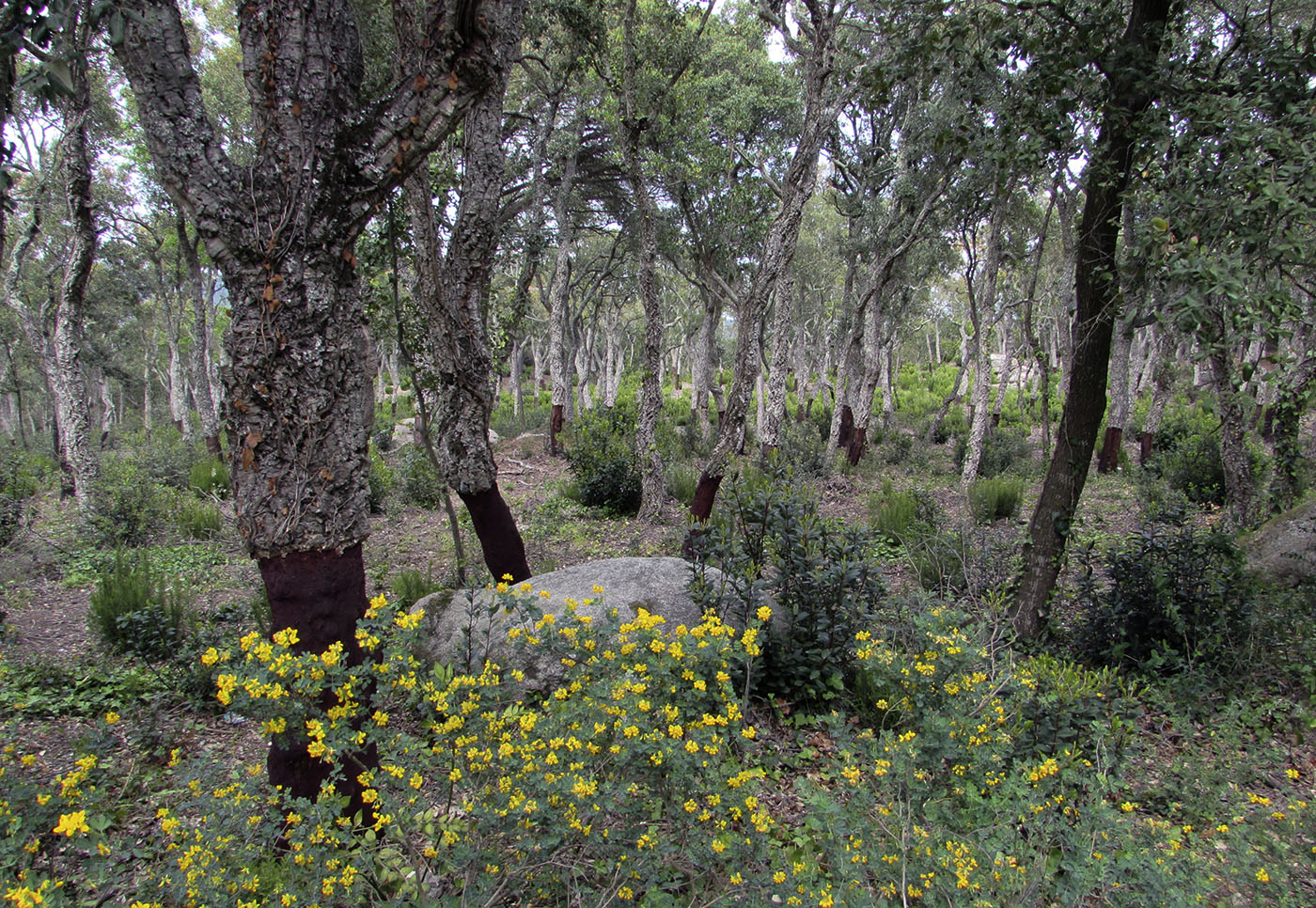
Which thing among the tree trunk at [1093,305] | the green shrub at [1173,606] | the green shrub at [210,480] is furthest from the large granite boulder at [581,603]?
the green shrub at [210,480]

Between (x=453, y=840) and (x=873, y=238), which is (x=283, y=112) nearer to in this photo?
(x=453, y=840)

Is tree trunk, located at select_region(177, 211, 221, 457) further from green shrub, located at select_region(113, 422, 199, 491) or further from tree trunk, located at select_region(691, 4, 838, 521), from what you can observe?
tree trunk, located at select_region(691, 4, 838, 521)

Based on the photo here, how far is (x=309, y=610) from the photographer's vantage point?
8.50 feet

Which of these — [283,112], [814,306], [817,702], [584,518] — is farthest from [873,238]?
[814,306]

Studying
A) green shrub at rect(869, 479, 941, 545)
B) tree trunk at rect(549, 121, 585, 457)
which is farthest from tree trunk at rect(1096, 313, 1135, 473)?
tree trunk at rect(549, 121, 585, 457)

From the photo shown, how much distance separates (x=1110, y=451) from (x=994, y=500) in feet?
16.9

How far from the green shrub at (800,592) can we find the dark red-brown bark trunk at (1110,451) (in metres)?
10.0

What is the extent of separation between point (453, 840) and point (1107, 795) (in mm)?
3137

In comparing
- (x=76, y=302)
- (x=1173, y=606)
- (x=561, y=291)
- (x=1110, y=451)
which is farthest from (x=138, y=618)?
(x=1110, y=451)

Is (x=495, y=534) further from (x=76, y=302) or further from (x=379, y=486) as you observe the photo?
(x=76, y=302)

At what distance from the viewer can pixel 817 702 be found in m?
4.05

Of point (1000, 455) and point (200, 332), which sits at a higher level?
point (200, 332)

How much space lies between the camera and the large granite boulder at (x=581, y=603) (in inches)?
158

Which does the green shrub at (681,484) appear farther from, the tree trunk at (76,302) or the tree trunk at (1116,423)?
the tree trunk at (1116,423)
